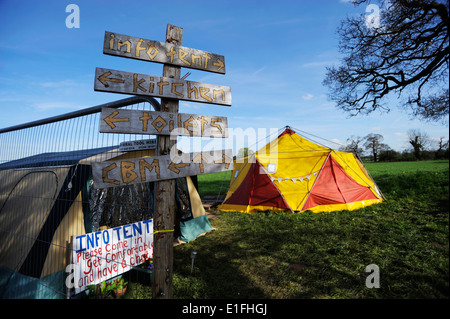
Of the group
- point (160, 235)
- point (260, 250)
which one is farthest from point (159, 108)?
point (260, 250)

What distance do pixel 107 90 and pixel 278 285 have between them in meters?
3.63

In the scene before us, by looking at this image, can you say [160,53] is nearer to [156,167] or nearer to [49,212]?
[156,167]

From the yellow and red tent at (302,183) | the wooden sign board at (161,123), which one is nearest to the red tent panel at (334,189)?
the yellow and red tent at (302,183)

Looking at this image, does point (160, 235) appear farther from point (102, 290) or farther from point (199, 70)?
point (199, 70)

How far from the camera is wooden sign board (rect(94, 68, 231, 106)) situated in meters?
2.41

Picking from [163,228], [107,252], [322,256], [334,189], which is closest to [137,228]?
[107,252]

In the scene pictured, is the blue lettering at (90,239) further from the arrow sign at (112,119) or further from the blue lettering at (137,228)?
the arrow sign at (112,119)

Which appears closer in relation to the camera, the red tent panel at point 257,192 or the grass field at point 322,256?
the grass field at point 322,256

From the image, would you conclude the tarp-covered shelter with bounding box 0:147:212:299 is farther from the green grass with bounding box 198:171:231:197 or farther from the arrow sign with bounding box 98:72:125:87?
the green grass with bounding box 198:171:231:197

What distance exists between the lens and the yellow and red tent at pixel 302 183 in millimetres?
8398

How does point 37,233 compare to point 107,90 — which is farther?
point 37,233

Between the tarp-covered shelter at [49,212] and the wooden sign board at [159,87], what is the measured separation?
1.39 metres

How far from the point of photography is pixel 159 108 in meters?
2.79
